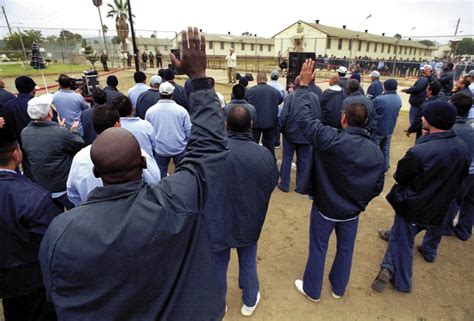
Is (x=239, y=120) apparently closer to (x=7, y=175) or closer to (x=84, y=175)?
(x=84, y=175)

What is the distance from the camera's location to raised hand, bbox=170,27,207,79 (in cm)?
141

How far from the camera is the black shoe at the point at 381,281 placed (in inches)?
136

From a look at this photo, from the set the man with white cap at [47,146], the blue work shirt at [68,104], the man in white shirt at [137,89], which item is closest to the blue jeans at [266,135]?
the man in white shirt at [137,89]

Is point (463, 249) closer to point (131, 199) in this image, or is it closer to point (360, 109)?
point (360, 109)

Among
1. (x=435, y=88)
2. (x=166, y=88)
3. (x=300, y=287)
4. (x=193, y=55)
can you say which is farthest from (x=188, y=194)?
(x=435, y=88)

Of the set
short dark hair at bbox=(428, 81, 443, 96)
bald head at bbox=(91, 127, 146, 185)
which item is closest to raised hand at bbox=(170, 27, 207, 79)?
bald head at bbox=(91, 127, 146, 185)

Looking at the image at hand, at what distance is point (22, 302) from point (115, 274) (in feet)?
6.30

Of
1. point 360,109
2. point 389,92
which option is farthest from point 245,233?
→ point 389,92

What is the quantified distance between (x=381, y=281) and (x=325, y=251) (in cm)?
93

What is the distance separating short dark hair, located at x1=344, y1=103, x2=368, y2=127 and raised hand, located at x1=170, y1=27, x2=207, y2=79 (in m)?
1.75

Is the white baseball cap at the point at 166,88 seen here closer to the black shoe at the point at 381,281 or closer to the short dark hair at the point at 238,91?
the short dark hair at the point at 238,91

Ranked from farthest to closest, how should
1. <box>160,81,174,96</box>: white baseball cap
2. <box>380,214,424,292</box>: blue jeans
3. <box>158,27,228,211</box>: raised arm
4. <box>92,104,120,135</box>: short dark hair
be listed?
1. <box>160,81,174,96</box>: white baseball cap
2. <box>380,214,424,292</box>: blue jeans
3. <box>92,104,120,135</box>: short dark hair
4. <box>158,27,228,211</box>: raised arm

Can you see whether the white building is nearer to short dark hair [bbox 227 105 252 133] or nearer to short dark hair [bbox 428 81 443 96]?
short dark hair [bbox 428 81 443 96]

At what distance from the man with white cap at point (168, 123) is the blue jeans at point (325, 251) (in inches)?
106
